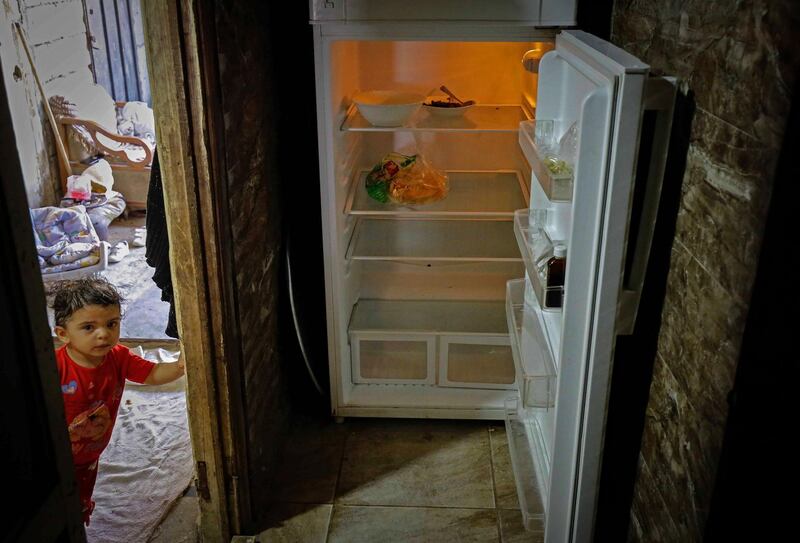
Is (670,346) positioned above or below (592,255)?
below

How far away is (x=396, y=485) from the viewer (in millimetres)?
2617

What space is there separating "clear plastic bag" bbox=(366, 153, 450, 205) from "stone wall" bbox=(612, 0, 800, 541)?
3.91ft

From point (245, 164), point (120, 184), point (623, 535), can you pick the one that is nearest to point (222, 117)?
point (245, 164)

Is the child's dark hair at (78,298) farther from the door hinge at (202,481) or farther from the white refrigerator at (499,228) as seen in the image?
the white refrigerator at (499,228)

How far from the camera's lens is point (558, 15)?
228cm

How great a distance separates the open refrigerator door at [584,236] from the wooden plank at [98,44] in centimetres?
436

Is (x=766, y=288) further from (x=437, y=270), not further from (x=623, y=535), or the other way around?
(x=437, y=270)

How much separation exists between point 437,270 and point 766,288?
85.1 inches

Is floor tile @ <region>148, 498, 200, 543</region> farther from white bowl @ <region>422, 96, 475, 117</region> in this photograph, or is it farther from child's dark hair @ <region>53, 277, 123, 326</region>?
white bowl @ <region>422, 96, 475, 117</region>

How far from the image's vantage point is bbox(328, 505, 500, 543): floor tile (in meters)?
2.38

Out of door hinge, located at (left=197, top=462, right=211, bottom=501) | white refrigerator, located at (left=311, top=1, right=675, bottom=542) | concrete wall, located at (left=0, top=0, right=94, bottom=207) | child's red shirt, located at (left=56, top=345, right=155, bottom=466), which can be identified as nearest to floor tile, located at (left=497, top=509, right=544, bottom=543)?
white refrigerator, located at (left=311, top=1, right=675, bottom=542)

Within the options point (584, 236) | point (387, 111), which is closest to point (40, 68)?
point (387, 111)

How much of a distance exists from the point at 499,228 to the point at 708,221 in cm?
177

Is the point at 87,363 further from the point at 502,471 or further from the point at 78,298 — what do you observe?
the point at 502,471
